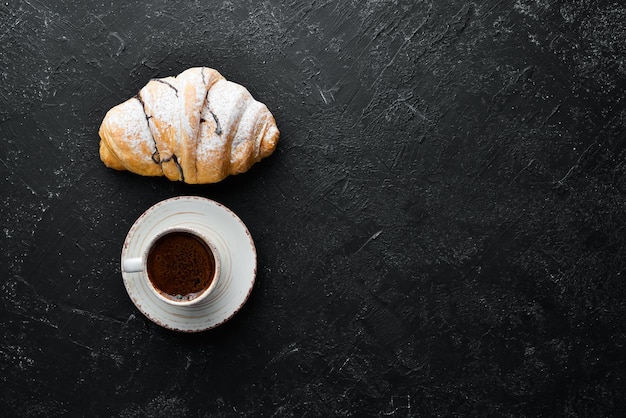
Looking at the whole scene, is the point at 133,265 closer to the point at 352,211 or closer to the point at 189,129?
the point at 189,129

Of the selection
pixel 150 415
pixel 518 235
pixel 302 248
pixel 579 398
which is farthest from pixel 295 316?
pixel 579 398

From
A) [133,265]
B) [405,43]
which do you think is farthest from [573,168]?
[133,265]

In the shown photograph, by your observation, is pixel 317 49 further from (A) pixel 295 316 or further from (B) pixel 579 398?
(B) pixel 579 398

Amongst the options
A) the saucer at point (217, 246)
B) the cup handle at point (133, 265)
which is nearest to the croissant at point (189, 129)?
the saucer at point (217, 246)

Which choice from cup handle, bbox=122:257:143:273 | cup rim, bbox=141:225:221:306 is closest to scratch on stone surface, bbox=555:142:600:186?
cup rim, bbox=141:225:221:306

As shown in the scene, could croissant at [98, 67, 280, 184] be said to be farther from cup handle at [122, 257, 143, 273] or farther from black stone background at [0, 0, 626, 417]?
cup handle at [122, 257, 143, 273]

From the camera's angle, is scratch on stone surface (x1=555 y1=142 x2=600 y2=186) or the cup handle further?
scratch on stone surface (x1=555 y1=142 x2=600 y2=186)
